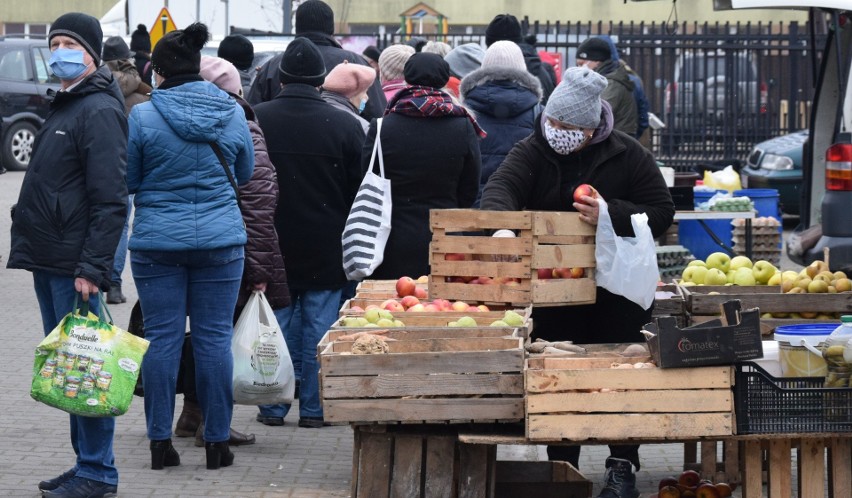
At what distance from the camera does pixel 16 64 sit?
22.2 meters

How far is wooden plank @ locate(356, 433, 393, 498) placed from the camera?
17.4ft

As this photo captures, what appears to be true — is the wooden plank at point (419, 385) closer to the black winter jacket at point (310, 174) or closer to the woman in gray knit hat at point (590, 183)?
the woman in gray knit hat at point (590, 183)

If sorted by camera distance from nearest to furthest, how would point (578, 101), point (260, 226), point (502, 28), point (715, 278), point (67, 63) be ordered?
point (67, 63)
point (578, 101)
point (260, 226)
point (715, 278)
point (502, 28)

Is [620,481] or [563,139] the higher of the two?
[563,139]

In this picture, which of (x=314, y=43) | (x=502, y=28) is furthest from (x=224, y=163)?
(x=502, y=28)

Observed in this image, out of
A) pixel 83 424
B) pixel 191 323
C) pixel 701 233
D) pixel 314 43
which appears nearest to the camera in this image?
pixel 83 424

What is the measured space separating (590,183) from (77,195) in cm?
214

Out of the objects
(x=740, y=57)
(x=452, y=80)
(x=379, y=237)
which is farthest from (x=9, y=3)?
(x=379, y=237)

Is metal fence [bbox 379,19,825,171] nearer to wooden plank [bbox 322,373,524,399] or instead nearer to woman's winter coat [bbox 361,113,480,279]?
woman's winter coat [bbox 361,113,480,279]

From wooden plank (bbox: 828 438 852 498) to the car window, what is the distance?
18997 mm

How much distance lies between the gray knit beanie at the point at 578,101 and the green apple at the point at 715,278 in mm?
1541

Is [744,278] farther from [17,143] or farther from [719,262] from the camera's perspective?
[17,143]

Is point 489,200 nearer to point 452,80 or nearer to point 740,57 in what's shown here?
point 452,80

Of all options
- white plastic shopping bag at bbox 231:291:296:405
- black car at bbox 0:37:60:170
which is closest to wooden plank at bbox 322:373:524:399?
white plastic shopping bag at bbox 231:291:296:405
